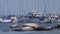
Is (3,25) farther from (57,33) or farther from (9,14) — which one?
(57,33)

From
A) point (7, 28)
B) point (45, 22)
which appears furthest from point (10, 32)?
point (45, 22)

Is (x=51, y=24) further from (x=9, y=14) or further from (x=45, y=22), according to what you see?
(x=9, y=14)

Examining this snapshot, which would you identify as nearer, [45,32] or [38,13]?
[38,13]

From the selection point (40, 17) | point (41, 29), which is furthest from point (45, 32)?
point (40, 17)

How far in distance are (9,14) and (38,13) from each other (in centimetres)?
154

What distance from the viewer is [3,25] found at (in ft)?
91.8

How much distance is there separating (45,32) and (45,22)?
1379mm

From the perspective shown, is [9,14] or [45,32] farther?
[45,32]

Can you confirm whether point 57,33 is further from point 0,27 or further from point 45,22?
point 0,27

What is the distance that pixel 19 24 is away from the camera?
28.5 m

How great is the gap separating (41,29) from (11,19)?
207 centimetres

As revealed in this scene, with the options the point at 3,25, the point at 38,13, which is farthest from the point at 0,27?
the point at 38,13

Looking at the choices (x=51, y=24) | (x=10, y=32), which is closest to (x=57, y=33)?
(x=51, y=24)

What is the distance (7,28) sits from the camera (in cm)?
2827
